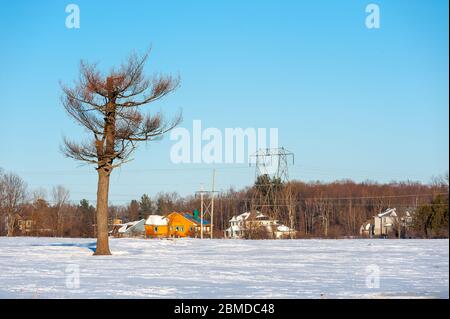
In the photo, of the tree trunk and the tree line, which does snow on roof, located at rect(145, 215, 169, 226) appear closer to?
the tree line

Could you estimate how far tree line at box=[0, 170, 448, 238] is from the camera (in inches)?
2154

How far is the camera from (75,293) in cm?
1022

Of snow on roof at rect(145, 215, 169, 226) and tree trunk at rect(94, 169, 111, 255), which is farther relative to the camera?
snow on roof at rect(145, 215, 169, 226)

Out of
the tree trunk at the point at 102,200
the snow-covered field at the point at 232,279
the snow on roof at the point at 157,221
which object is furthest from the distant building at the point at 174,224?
the snow-covered field at the point at 232,279

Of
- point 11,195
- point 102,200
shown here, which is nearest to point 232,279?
point 102,200

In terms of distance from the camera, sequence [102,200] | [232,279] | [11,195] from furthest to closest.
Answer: [11,195] < [102,200] < [232,279]

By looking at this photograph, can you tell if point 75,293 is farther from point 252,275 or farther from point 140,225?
point 140,225

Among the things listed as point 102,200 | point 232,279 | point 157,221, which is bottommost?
point 232,279

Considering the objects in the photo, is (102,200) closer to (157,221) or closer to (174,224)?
(157,221)

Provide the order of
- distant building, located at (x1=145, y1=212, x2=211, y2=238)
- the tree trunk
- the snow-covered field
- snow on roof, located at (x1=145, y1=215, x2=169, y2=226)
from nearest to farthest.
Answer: the snow-covered field, the tree trunk, distant building, located at (x1=145, y1=212, x2=211, y2=238), snow on roof, located at (x1=145, y1=215, x2=169, y2=226)

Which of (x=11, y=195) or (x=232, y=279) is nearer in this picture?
(x=232, y=279)

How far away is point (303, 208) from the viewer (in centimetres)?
8725

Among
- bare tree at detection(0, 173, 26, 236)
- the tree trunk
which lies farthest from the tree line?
the tree trunk
